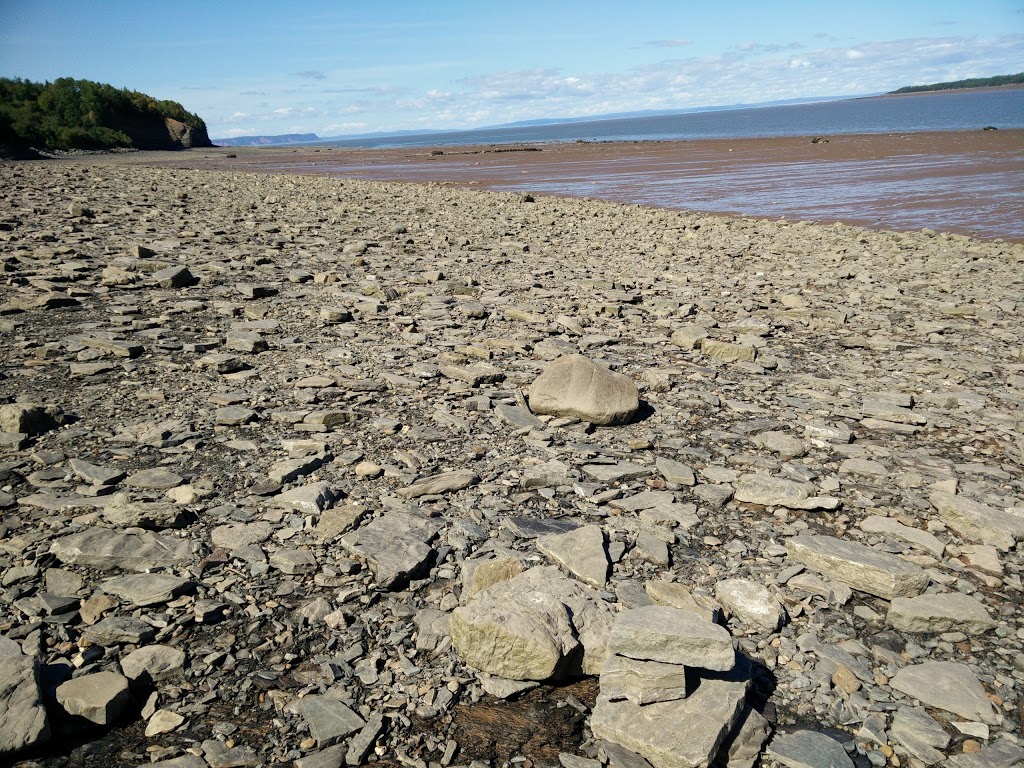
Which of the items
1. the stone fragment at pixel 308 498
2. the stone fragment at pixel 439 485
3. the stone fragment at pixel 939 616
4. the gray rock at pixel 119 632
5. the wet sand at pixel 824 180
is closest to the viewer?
the gray rock at pixel 119 632

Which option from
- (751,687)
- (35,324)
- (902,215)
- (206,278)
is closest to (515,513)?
(751,687)

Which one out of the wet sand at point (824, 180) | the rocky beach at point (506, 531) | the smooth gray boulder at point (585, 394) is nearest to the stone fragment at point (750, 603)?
the rocky beach at point (506, 531)

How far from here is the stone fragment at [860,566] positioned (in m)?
3.73

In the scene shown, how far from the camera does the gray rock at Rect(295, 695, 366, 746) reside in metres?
2.81

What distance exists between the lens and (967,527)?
14.2ft

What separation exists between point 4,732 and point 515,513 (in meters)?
2.68

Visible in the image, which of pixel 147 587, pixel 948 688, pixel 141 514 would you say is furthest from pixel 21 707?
pixel 948 688

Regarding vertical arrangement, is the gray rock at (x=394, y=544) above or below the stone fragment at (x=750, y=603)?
above

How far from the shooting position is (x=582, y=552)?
13.1 feet

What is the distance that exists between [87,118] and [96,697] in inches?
2816

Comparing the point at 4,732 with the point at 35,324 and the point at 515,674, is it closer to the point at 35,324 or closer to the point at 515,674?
the point at 515,674

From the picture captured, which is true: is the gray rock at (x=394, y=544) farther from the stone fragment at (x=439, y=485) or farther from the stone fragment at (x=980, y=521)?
the stone fragment at (x=980, y=521)

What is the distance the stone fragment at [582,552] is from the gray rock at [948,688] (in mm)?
1421

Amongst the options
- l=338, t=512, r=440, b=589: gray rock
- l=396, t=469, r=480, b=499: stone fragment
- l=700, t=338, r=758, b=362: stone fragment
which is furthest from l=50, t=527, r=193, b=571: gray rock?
l=700, t=338, r=758, b=362: stone fragment
